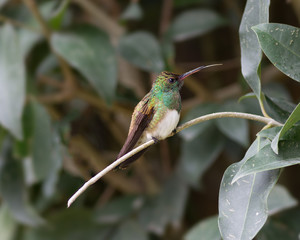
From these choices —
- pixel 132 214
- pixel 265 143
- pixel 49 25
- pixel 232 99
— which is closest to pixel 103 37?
pixel 49 25

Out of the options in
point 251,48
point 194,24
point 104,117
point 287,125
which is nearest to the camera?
point 287,125

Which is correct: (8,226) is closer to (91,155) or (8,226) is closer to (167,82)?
(91,155)

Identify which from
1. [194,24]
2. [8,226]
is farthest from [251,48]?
[8,226]

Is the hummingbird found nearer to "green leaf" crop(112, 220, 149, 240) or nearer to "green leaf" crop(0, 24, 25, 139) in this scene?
"green leaf" crop(0, 24, 25, 139)

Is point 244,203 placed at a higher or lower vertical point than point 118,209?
higher

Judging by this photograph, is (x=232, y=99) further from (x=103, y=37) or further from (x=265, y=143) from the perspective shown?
(x=265, y=143)

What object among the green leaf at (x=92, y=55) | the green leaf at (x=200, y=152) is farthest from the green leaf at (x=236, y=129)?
the green leaf at (x=92, y=55)

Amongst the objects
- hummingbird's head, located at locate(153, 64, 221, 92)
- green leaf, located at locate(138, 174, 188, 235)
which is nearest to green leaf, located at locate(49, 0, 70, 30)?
hummingbird's head, located at locate(153, 64, 221, 92)
